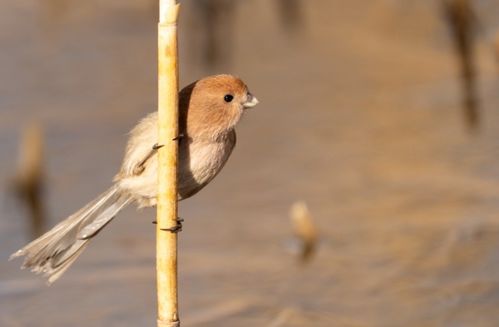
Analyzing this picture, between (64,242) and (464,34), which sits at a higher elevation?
(464,34)

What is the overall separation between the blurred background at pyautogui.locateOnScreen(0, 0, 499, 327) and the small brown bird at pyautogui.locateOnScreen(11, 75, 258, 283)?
1.78 meters

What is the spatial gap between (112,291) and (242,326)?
0.94 meters

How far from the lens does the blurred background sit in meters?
7.17

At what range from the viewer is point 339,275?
7.45 meters

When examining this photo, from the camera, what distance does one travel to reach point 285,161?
8.98m

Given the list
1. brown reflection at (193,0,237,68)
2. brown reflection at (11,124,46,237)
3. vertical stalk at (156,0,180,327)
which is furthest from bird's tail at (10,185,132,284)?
brown reflection at (193,0,237,68)

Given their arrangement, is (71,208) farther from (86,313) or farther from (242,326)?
(242,326)

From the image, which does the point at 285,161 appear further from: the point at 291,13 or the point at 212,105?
the point at 212,105

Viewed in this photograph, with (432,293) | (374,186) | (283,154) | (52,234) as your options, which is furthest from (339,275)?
(52,234)

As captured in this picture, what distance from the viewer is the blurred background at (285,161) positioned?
7168 mm

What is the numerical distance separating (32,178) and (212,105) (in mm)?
3848

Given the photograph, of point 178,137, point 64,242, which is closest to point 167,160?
point 178,137

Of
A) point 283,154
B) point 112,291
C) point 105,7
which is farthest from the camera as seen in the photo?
point 105,7

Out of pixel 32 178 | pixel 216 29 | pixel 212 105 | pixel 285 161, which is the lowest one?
pixel 212 105
